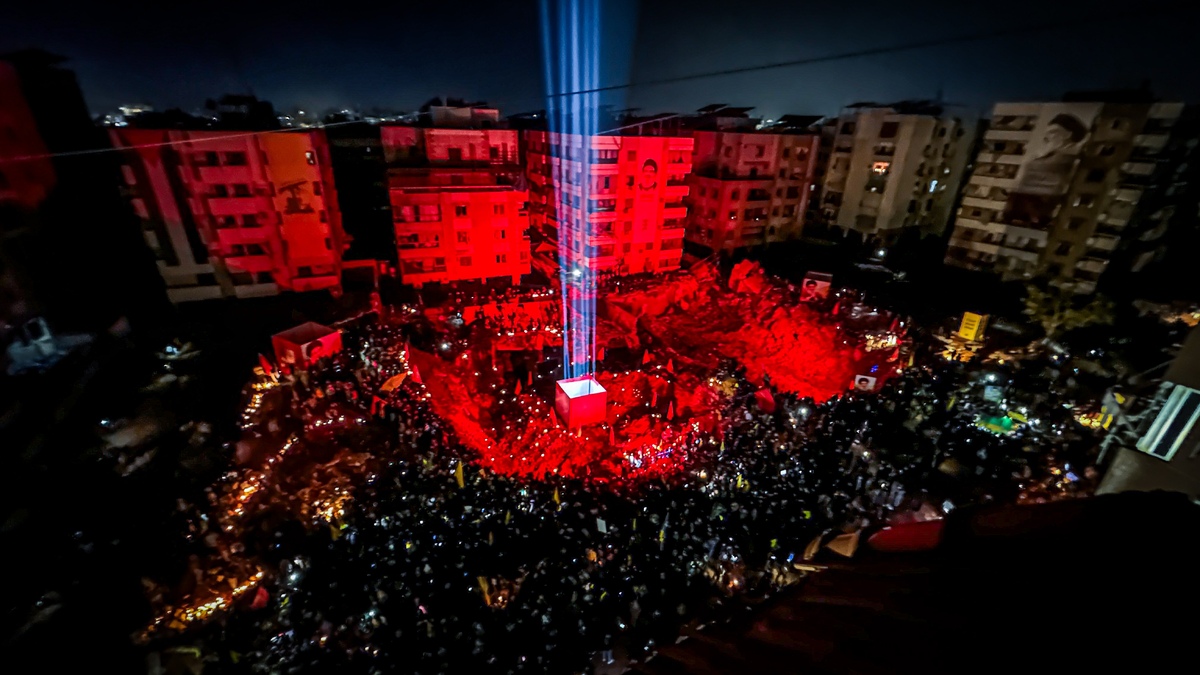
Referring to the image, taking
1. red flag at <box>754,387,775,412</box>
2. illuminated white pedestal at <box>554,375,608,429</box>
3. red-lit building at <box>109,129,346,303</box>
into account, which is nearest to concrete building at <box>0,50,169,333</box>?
red-lit building at <box>109,129,346,303</box>

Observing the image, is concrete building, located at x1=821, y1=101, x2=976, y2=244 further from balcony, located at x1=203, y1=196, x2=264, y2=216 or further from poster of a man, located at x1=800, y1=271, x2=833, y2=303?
balcony, located at x1=203, y1=196, x2=264, y2=216

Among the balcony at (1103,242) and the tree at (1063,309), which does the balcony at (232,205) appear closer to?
the tree at (1063,309)

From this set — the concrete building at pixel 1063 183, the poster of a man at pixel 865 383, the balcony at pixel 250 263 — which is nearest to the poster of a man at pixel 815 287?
the poster of a man at pixel 865 383

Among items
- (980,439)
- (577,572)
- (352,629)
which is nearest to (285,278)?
(352,629)

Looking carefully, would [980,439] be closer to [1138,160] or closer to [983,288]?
[983,288]

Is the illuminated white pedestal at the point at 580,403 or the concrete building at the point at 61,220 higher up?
the concrete building at the point at 61,220

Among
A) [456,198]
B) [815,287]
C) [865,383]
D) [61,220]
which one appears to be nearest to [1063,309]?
[815,287]
